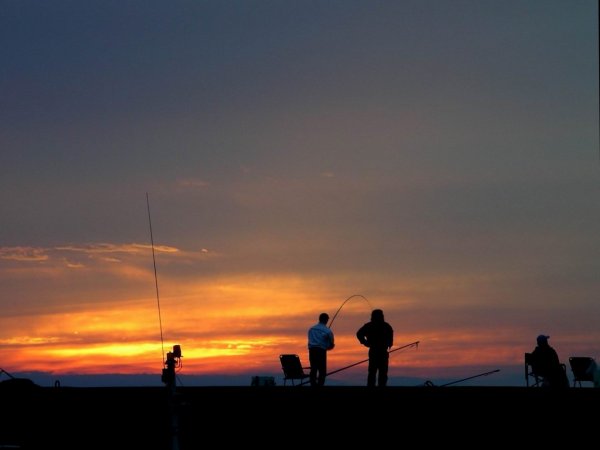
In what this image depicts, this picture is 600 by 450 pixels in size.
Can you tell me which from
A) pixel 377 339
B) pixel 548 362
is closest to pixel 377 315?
pixel 377 339

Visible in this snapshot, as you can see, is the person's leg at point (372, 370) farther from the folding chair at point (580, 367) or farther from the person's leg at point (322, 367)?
the folding chair at point (580, 367)

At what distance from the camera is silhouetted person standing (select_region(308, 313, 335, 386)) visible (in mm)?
31233

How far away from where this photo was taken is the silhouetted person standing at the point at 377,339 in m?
29.7

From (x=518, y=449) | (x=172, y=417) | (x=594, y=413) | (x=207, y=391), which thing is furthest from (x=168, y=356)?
(x=207, y=391)

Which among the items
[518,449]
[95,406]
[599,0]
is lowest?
[518,449]

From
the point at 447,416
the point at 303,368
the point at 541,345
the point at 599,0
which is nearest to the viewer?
the point at 599,0

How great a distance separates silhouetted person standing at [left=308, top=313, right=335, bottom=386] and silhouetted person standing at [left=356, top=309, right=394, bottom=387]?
157 centimetres

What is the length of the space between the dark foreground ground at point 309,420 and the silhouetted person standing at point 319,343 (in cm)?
242

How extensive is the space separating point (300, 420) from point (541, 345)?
25.6ft

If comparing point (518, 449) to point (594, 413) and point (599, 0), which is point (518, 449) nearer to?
point (594, 413)

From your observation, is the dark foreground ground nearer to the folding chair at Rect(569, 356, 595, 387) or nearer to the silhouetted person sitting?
the silhouetted person sitting

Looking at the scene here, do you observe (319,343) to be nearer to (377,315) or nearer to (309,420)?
(377,315)

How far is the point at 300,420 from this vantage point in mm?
25891

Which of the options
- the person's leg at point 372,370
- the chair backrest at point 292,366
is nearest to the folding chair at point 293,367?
the chair backrest at point 292,366
